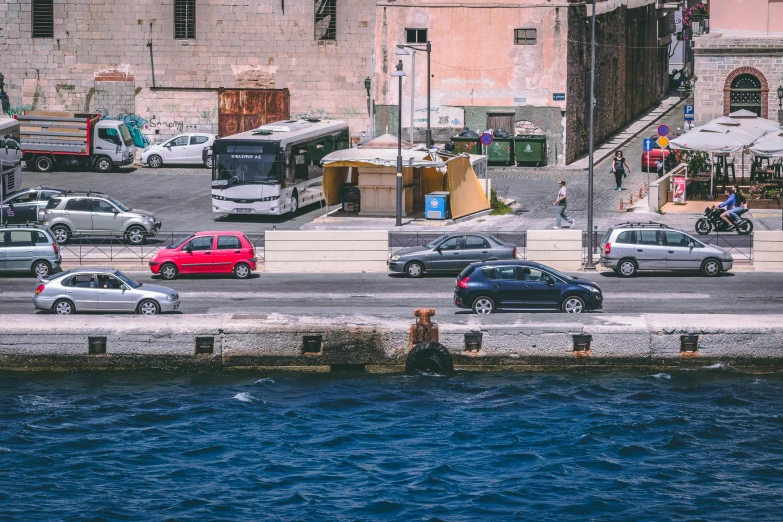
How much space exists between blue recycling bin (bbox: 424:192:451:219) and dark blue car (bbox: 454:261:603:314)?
47.6 ft

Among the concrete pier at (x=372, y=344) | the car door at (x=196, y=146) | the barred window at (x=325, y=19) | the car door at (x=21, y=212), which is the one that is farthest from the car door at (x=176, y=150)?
the concrete pier at (x=372, y=344)

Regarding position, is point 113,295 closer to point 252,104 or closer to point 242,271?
point 242,271

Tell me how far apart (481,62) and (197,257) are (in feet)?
80.1

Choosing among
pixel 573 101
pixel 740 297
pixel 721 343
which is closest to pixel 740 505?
pixel 721 343

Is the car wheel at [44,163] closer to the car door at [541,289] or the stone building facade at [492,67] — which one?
the stone building facade at [492,67]

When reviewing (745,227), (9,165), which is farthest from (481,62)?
(9,165)

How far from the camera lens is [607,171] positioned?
189 feet

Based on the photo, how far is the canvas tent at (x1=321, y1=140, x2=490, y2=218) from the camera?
4738 cm

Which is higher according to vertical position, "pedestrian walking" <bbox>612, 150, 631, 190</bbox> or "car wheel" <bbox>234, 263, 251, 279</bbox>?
"pedestrian walking" <bbox>612, 150, 631, 190</bbox>

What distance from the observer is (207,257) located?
3853 cm

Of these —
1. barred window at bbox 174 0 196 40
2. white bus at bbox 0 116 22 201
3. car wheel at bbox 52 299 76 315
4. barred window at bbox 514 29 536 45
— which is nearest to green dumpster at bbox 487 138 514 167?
barred window at bbox 514 29 536 45

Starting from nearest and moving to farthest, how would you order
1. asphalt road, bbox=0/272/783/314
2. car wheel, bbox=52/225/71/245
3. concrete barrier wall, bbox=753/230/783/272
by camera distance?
asphalt road, bbox=0/272/783/314 → concrete barrier wall, bbox=753/230/783/272 → car wheel, bbox=52/225/71/245

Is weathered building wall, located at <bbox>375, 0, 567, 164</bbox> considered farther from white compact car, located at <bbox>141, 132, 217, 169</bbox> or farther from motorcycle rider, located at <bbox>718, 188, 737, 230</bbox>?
motorcycle rider, located at <bbox>718, 188, 737, 230</bbox>

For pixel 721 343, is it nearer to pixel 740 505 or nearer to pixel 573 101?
pixel 740 505
